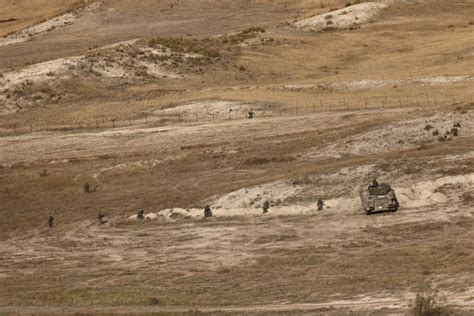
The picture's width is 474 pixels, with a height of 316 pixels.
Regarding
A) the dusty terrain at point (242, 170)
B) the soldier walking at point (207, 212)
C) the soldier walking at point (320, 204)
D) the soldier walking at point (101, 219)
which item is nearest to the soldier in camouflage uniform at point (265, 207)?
the dusty terrain at point (242, 170)

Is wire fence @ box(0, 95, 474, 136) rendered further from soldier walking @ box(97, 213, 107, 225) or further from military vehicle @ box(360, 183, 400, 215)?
military vehicle @ box(360, 183, 400, 215)

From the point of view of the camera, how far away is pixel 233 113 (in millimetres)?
69062

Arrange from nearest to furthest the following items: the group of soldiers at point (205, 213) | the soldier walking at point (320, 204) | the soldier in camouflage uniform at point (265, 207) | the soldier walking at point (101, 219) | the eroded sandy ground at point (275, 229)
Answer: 1. the eroded sandy ground at point (275, 229)
2. the soldier walking at point (320, 204)
3. the group of soldiers at point (205, 213)
4. the soldier in camouflage uniform at point (265, 207)
5. the soldier walking at point (101, 219)

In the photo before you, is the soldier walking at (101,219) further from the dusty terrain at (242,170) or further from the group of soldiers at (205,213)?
the dusty terrain at (242,170)

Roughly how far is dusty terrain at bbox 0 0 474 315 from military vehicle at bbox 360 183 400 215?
44 cm

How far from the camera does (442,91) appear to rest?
7088 cm

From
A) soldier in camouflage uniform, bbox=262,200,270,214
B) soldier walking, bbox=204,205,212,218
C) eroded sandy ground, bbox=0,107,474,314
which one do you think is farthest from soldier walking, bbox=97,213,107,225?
soldier in camouflage uniform, bbox=262,200,270,214

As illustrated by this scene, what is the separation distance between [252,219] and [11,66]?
55.3 meters

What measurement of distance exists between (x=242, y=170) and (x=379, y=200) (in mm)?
12300

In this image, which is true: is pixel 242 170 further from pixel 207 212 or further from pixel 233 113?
pixel 233 113

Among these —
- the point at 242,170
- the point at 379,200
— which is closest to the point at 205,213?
the point at 379,200

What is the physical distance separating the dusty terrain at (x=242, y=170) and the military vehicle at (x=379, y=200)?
44cm

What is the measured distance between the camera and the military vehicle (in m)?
41.8

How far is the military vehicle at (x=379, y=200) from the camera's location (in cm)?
4178
